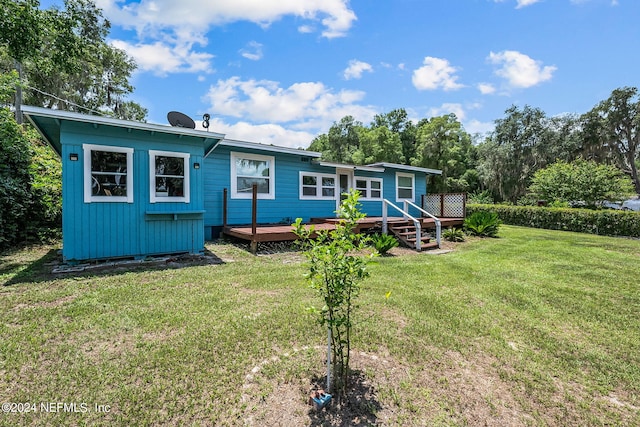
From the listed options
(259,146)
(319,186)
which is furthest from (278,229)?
(319,186)

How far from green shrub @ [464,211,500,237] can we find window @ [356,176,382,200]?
3.80 meters

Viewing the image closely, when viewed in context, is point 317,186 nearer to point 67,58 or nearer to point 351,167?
point 351,167

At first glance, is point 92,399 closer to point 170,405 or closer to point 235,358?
point 170,405

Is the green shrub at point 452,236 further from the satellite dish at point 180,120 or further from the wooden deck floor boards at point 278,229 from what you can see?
the satellite dish at point 180,120

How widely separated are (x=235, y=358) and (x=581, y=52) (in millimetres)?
15202

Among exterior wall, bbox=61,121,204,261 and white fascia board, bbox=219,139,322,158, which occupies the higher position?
white fascia board, bbox=219,139,322,158

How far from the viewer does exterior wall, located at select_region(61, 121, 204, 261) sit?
5.25 metres

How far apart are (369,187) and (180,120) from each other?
7.92 m

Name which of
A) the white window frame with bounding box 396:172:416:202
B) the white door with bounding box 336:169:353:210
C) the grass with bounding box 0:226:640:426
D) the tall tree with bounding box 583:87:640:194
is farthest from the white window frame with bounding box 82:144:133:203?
the tall tree with bounding box 583:87:640:194

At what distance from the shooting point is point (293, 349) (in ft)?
8.67

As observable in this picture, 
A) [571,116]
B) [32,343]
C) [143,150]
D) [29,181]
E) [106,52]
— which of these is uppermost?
[106,52]

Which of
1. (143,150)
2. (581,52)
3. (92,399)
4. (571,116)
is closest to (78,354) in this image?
(92,399)

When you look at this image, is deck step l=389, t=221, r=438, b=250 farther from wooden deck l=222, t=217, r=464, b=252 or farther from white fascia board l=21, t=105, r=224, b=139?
white fascia board l=21, t=105, r=224, b=139

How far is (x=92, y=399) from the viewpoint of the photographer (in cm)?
198
